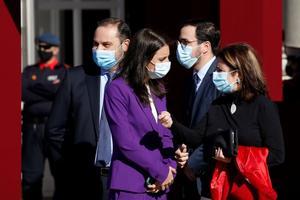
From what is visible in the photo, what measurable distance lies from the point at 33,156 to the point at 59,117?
3.29 m

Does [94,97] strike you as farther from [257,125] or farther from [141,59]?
[257,125]

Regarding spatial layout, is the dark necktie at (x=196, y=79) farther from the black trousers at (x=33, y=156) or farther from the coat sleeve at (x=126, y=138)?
the black trousers at (x=33, y=156)

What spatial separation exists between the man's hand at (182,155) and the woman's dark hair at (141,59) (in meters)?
0.34

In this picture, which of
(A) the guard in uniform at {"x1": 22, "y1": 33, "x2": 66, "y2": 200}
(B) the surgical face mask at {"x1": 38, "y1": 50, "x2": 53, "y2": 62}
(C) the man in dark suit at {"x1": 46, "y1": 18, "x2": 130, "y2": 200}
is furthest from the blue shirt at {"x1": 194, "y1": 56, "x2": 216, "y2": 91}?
(B) the surgical face mask at {"x1": 38, "y1": 50, "x2": 53, "y2": 62}

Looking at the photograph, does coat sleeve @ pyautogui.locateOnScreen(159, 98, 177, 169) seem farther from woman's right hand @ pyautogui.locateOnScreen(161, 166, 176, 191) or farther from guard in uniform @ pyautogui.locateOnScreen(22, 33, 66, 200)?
guard in uniform @ pyautogui.locateOnScreen(22, 33, 66, 200)

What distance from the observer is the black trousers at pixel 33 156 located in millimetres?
10688

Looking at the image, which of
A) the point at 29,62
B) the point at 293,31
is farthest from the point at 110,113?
the point at 29,62

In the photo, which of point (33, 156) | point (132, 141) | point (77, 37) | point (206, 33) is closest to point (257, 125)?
point (132, 141)

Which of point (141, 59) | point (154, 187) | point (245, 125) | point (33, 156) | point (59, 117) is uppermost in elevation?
point (141, 59)

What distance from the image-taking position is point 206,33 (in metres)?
7.38

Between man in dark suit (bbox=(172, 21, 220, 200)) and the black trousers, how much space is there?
135 inches

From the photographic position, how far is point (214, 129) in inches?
257

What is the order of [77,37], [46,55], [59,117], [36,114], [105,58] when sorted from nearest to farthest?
[105,58]
[59,117]
[36,114]
[46,55]
[77,37]

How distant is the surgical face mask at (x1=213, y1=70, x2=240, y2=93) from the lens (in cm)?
648
